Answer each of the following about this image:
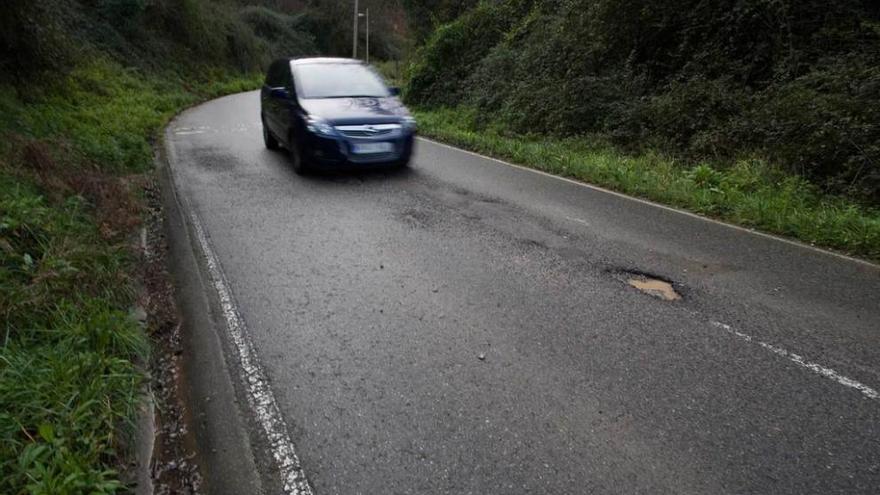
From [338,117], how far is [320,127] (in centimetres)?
31

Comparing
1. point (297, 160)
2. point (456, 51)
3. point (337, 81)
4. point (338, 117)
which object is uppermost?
point (337, 81)

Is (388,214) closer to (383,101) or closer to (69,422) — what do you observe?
(383,101)

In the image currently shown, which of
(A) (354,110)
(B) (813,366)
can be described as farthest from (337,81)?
(B) (813,366)

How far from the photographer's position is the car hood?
27.7 ft

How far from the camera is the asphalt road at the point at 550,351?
109 inches

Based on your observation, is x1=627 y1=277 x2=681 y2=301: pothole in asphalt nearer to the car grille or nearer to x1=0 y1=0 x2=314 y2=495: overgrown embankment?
x1=0 y1=0 x2=314 y2=495: overgrown embankment

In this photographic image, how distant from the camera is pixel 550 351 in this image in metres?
3.78

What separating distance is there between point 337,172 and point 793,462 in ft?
24.9

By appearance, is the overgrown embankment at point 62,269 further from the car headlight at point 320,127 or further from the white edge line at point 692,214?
the white edge line at point 692,214

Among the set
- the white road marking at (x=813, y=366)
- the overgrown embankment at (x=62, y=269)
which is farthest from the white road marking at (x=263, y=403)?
the white road marking at (x=813, y=366)

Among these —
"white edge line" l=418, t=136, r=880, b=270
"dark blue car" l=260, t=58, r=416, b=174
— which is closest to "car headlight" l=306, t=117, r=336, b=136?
"dark blue car" l=260, t=58, r=416, b=174

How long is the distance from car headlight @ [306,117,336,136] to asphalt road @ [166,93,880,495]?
5.66ft

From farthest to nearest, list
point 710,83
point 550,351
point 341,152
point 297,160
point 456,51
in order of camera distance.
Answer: point 456,51
point 710,83
point 297,160
point 341,152
point 550,351

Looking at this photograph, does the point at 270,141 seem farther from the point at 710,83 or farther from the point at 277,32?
the point at 277,32
